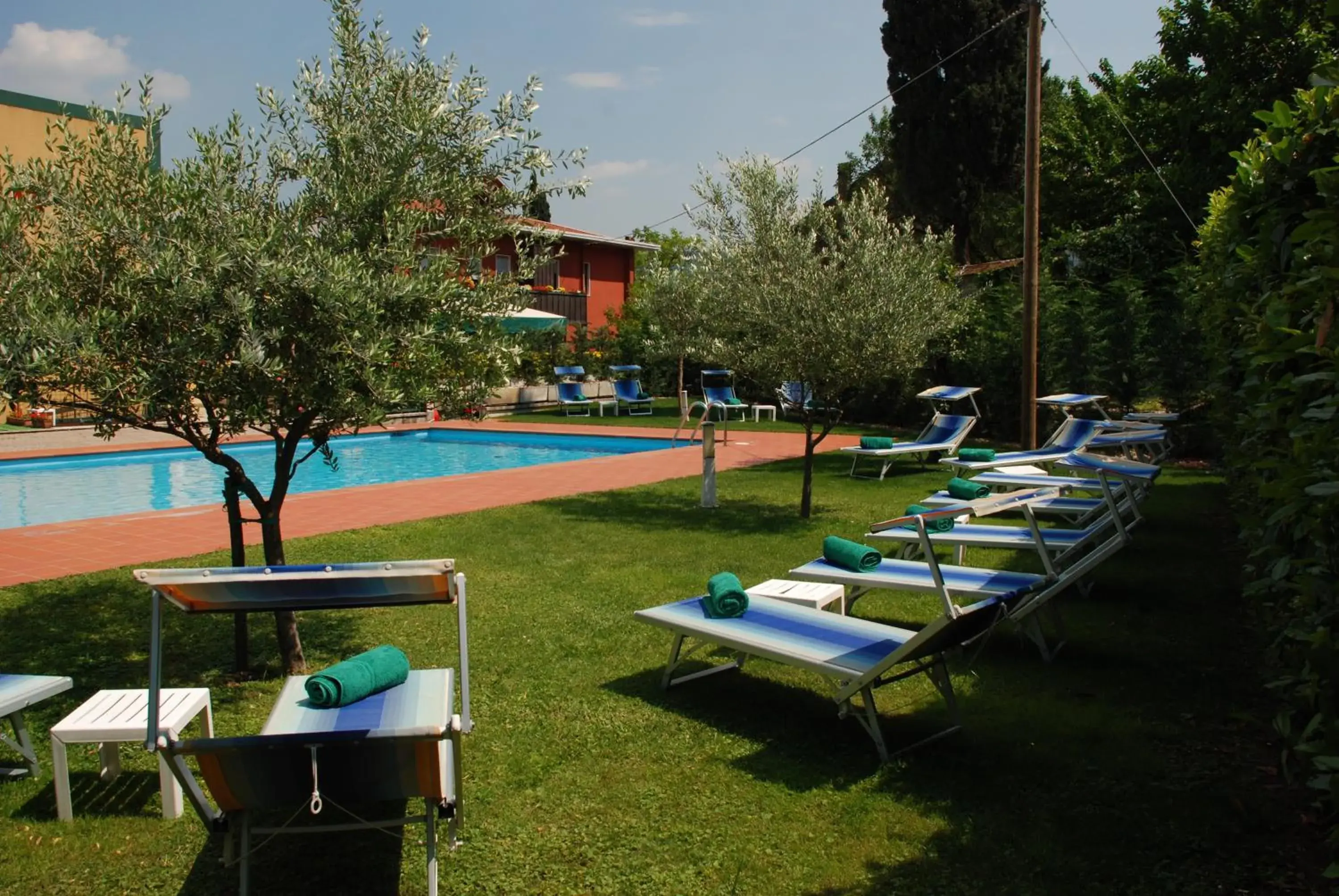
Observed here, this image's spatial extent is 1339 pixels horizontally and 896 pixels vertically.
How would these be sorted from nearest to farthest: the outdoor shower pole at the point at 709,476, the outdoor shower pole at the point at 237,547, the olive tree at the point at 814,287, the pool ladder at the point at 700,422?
the outdoor shower pole at the point at 237,547 < the olive tree at the point at 814,287 < the outdoor shower pole at the point at 709,476 < the pool ladder at the point at 700,422

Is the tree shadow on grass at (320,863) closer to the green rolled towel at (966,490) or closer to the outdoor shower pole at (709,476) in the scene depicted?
the green rolled towel at (966,490)

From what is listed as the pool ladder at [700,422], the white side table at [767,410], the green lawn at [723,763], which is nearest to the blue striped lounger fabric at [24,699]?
the green lawn at [723,763]

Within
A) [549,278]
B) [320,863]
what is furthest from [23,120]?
[320,863]

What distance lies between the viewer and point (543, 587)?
7645 mm

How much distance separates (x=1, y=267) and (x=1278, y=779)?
20.2ft

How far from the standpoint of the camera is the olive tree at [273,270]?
4738mm

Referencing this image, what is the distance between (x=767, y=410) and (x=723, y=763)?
2164cm

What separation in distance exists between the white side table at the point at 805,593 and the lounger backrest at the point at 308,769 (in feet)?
9.42

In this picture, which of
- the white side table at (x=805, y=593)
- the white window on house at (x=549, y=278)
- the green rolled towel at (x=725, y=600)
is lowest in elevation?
the white side table at (x=805, y=593)

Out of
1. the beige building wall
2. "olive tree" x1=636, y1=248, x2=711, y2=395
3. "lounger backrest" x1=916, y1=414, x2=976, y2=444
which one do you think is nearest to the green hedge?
"lounger backrest" x1=916, y1=414, x2=976, y2=444

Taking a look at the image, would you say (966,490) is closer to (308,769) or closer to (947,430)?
(947,430)

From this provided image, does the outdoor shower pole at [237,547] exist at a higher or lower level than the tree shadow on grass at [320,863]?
higher

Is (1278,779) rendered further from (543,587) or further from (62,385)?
(62,385)

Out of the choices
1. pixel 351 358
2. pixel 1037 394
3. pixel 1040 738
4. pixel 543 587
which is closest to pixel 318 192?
pixel 351 358
